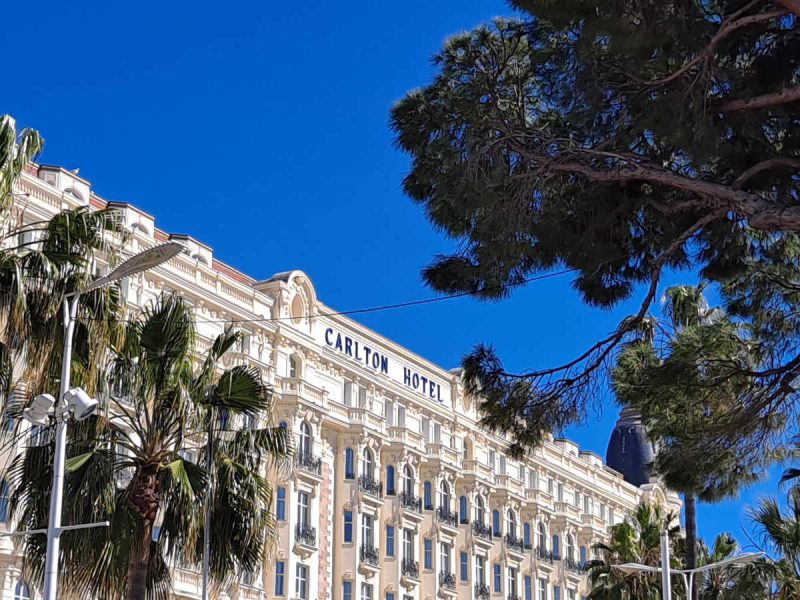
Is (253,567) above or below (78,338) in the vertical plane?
below

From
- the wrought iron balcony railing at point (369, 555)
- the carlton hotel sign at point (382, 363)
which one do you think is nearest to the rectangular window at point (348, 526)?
the wrought iron balcony railing at point (369, 555)

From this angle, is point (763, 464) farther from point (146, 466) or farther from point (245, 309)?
point (245, 309)

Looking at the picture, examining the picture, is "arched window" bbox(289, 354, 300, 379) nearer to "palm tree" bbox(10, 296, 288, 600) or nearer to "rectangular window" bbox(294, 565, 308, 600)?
"rectangular window" bbox(294, 565, 308, 600)

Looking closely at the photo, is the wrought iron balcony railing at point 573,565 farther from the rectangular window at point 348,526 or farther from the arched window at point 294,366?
the arched window at point 294,366

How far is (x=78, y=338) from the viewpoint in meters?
22.6

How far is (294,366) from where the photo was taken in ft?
190

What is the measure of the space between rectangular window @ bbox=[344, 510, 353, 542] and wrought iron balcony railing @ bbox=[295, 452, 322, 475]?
3.07 m

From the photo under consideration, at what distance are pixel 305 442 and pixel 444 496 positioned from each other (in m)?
12.3

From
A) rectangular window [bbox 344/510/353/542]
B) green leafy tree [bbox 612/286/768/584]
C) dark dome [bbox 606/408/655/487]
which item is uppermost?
dark dome [bbox 606/408/655/487]

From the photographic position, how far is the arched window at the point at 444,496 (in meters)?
67.0

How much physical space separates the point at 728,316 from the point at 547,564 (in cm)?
5453

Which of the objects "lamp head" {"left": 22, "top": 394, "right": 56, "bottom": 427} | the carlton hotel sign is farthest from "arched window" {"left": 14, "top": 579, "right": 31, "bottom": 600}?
"lamp head" {"left": 22, "top": 394, "right": 56, "bottom": 427}

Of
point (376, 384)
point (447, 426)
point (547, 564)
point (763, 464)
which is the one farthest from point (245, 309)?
point (763, 464)

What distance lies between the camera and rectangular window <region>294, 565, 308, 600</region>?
5525 cm
